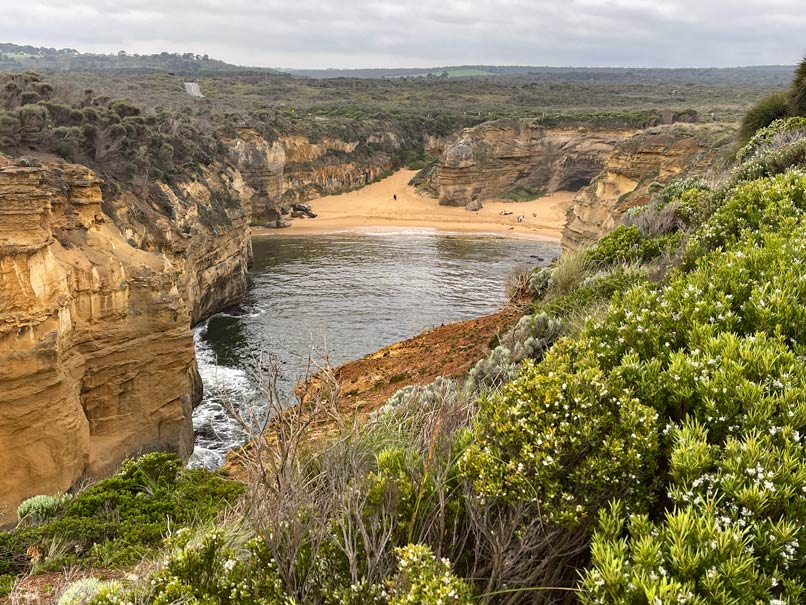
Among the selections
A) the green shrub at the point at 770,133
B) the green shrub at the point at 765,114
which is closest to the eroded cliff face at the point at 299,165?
the green shrub at the point at 765,114

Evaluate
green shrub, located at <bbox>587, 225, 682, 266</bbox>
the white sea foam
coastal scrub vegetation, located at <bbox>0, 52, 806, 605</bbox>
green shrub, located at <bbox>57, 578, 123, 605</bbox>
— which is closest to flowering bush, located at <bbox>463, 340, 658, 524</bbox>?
coastal scrub vegetation, located at <bbox>0, 52, 806, 605</bbox>

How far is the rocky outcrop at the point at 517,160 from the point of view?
→ 2352 inches

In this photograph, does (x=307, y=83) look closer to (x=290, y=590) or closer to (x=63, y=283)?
(x=63, y=283)

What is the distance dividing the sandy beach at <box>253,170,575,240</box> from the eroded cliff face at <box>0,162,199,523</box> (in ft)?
115

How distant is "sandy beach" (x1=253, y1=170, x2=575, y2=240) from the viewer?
53.8 m

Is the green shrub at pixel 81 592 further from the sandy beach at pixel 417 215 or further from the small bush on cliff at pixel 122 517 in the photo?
the sandy beach at pixel 417 215

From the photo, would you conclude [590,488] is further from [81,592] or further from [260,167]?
[260,167]

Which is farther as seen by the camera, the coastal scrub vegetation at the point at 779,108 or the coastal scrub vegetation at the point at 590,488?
the coastal scrub vegetation at the point at 779,108

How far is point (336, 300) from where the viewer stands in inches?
1353

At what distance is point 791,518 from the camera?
2.95 m

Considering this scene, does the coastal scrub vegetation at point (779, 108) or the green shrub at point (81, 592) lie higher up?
the coastal scrub vegetation at point (779, 108)

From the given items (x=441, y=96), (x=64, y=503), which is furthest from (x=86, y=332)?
(x=441, y=96)

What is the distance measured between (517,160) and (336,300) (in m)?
35.4

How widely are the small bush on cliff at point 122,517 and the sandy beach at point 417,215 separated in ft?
145
